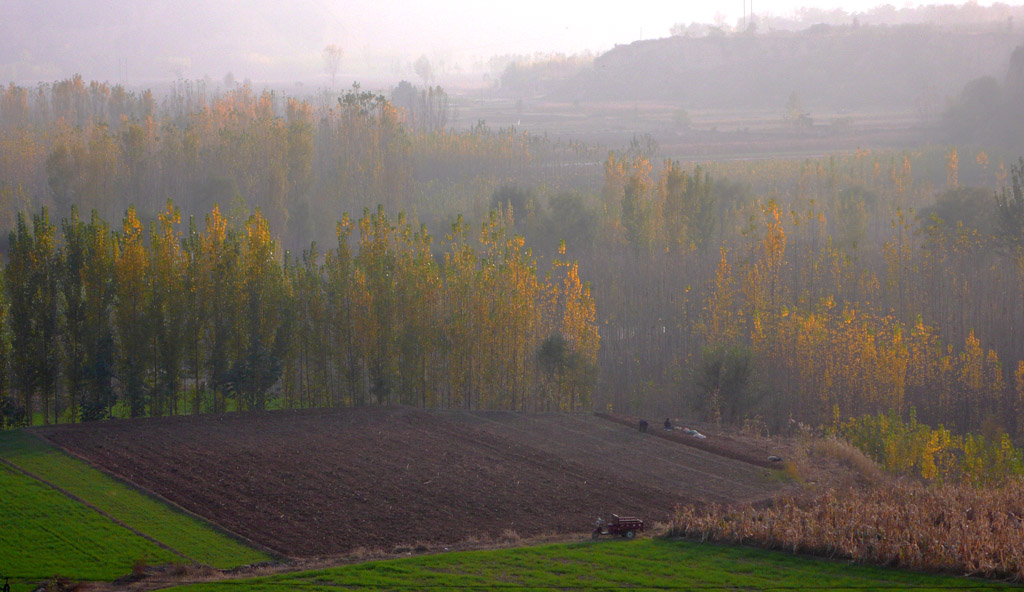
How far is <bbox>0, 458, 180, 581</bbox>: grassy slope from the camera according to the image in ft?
50.0

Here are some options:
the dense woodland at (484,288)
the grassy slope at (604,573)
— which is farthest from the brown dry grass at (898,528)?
the dense woodland at (484,288)

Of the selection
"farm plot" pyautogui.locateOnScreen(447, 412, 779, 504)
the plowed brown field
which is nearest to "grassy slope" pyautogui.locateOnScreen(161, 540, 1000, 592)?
the plowed brown field

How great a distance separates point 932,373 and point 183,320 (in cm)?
2858

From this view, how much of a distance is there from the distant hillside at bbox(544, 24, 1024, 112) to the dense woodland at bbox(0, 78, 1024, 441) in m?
45.9

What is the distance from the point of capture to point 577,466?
2380cm

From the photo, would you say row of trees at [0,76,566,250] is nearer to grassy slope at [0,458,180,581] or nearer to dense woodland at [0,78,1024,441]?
dense woodland at [0,78,1024,441]

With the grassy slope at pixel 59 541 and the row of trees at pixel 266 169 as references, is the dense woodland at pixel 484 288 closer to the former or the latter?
the row of trees at pixel 266 169

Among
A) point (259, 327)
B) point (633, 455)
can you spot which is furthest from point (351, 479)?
point (259, 327)

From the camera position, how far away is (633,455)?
25234 mm

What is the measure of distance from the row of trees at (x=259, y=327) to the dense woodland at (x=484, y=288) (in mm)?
94

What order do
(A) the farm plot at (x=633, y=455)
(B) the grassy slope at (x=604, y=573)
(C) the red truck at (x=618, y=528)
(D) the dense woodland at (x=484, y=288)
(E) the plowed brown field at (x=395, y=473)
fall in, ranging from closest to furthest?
(B) the grassy slope at (x=604, y=573)
(C) the red truck at (x=618, y=528)
(E) the plowed brown field at (x=395, y=473)
(A) the farm plot at (x=633, y=455)
(D) the dense woodland at (x=484, y=288)

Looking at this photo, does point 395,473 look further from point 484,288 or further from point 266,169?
point 266,169

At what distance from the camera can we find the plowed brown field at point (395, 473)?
18.8 metres

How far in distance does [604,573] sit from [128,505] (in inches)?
405
